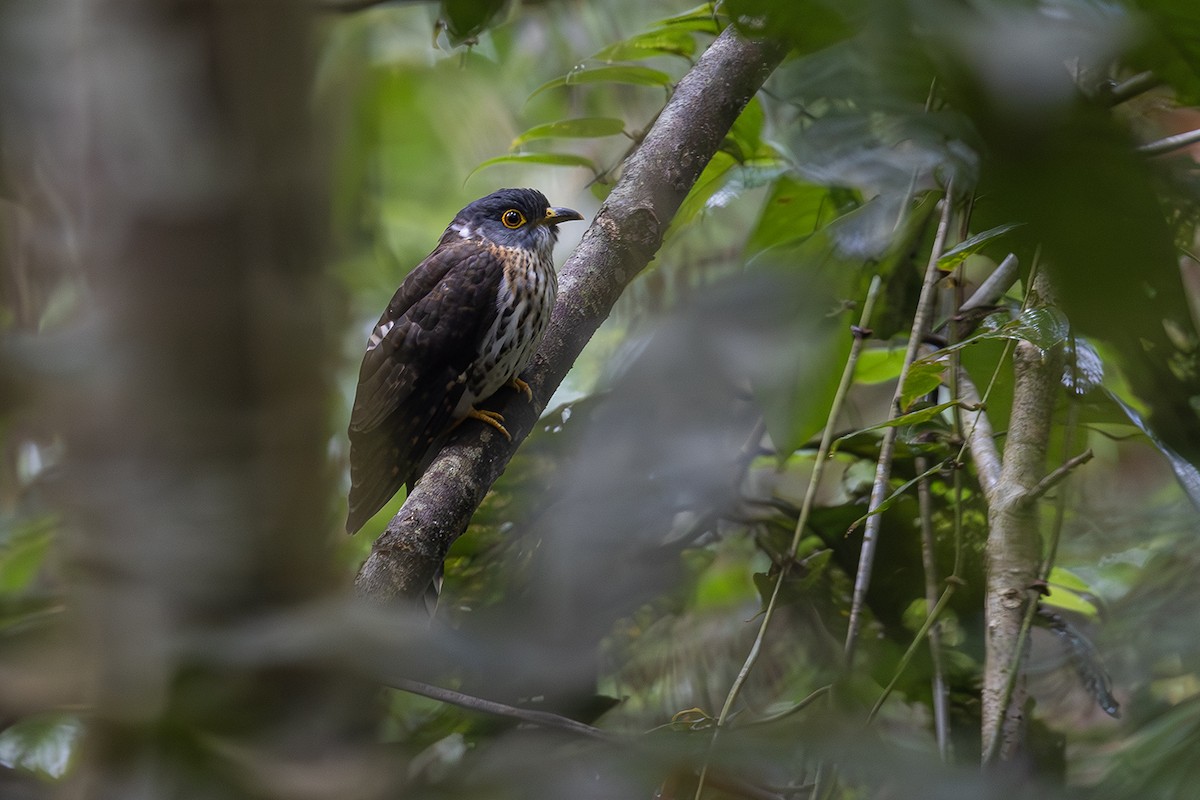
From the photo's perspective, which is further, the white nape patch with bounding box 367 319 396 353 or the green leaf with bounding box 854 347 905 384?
the white nape patch with bounding box 367 319 396 353

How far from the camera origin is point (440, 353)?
281cm

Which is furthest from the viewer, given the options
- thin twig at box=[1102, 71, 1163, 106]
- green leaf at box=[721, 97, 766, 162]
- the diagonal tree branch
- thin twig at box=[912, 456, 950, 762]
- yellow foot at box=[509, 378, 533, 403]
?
yellow foot at box=[509, 378, 533, 403]

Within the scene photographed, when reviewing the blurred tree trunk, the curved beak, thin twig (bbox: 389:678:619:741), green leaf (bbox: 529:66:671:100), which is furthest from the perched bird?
the blurred tree trunk

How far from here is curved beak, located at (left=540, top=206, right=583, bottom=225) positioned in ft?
10.9

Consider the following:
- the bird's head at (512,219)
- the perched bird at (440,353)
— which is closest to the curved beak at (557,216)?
the bird's head at (512,219)

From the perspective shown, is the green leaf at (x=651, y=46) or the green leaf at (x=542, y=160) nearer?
the green leaf at (x=651, y=46)

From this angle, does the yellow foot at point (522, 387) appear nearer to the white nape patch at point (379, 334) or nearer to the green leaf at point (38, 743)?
the white nape patch at point (379, 334)

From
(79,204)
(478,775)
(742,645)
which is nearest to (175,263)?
(79,204)

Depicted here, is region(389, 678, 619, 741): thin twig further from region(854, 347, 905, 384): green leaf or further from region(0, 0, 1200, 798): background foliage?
region(854, 347, 905, 384): green leaf

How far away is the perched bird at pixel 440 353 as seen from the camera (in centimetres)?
267

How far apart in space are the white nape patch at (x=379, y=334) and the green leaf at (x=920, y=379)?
5.52 feet

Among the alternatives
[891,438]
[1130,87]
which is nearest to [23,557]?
[1130,87]

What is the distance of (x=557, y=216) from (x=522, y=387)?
0.88 meters

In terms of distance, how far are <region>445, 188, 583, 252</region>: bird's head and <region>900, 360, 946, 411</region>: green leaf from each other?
1.76 meters
